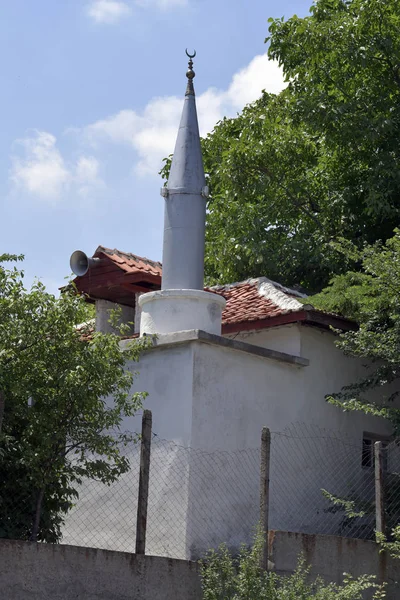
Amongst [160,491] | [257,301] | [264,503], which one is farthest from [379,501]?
[257,301]

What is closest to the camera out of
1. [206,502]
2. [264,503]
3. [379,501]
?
[264,503]

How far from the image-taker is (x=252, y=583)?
31.6 feet

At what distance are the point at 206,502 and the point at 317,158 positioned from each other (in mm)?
11069

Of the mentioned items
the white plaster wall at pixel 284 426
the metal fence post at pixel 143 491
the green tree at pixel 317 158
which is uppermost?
the green tree at pixel 317 158

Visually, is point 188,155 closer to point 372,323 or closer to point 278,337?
point 278,337

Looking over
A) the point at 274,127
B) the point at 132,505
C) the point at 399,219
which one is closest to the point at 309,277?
the point at 399,219

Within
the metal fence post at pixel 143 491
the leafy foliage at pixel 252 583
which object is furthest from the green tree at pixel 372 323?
the metal fence post at pixel 143 491

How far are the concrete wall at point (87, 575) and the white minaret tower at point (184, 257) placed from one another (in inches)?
202

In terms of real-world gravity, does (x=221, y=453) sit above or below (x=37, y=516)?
above

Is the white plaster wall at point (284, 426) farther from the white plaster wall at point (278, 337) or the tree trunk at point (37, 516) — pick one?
the tree trunk at point (37, 516)

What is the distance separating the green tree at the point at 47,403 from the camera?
32.4 ft

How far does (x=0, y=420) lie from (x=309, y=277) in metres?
12.5

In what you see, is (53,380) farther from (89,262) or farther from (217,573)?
(89,262)

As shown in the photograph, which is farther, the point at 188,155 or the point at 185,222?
the point at 188,155
